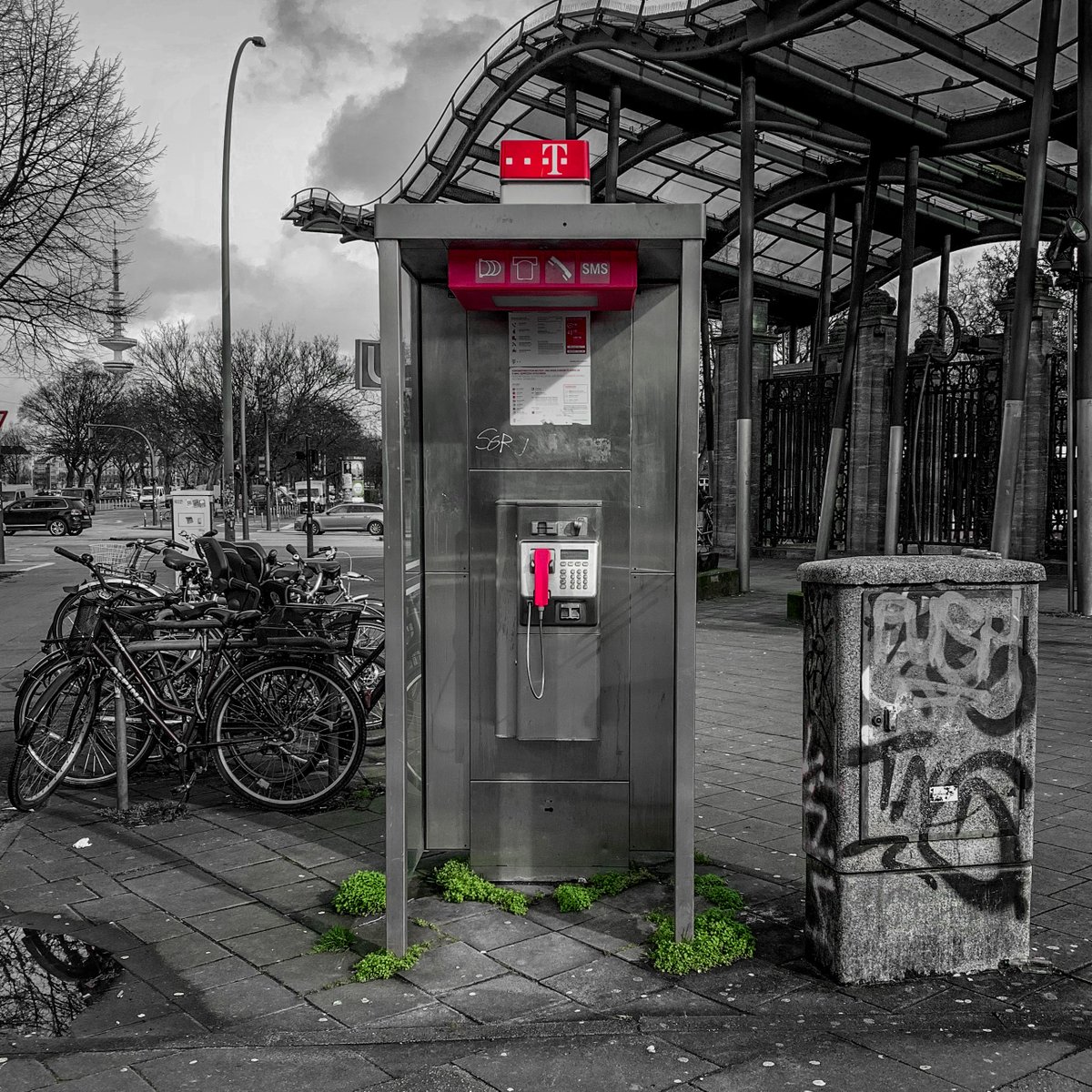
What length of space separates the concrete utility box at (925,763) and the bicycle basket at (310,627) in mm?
2812

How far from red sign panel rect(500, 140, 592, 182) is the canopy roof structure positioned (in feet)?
40.0

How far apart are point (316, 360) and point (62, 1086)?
53341 mm

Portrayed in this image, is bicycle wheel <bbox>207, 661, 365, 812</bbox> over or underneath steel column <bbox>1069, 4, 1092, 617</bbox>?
underneath

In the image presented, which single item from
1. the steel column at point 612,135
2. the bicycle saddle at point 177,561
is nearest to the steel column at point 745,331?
the steel column at point 612,135

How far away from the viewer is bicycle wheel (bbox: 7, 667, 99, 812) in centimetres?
543

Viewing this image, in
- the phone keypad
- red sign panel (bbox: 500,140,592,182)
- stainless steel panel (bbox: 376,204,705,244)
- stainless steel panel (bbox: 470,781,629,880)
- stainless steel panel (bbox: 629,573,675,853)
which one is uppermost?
red sign panel (bbox: 500,140,592,182)

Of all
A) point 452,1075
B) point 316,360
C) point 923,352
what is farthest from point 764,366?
point 316,360

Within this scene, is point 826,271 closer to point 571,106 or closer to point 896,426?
point 571,106

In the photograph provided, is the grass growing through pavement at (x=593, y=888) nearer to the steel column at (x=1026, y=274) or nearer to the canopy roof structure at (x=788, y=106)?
the steel column at (x=1026, y=274)

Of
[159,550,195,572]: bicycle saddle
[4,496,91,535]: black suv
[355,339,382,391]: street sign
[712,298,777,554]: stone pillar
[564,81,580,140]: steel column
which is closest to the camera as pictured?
[159,550,195,572]: bicycle saddle

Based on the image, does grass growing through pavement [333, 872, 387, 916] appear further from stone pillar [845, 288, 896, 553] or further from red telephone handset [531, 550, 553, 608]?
stone pillar [845, 288, 896, 553]

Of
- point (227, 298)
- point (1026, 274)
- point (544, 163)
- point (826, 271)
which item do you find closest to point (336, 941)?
point (544, 163)

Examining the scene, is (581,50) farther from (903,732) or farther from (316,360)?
(316,360)

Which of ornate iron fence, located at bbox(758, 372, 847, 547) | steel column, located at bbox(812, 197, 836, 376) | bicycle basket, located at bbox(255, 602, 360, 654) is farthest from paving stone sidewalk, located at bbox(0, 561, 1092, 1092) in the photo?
steel column, located at bbox(812, 197, 836, 376)
